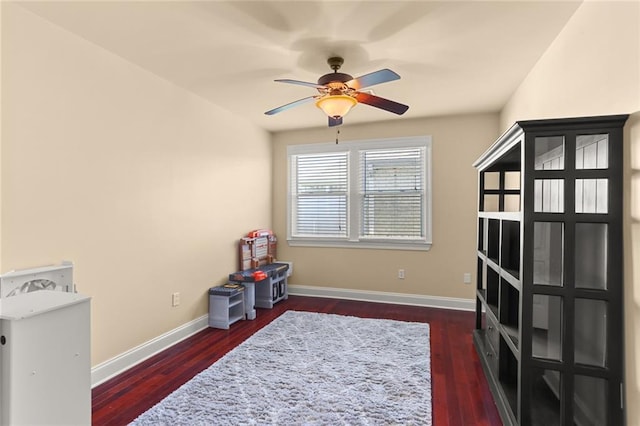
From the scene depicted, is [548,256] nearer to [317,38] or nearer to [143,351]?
[317,38]

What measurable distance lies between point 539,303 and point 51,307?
7.20 ft

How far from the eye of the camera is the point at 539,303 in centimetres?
191

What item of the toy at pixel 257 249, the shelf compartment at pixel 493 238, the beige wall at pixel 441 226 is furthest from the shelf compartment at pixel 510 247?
the toy at pixel 257 249

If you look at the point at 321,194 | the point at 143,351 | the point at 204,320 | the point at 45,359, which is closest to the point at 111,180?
the point at 143,351

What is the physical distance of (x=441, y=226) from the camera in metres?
4.38

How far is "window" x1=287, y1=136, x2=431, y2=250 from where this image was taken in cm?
450

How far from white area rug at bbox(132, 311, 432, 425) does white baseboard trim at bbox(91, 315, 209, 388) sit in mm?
650

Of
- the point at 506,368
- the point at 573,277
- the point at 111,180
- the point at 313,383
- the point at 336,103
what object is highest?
the point at 336,103

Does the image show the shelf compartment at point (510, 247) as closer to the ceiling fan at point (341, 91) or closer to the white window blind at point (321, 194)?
the ceiling fan at point (341, 91)

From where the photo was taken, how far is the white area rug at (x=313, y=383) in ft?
6.79

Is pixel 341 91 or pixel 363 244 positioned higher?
pixel 341 91

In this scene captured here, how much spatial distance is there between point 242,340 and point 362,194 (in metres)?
2.50

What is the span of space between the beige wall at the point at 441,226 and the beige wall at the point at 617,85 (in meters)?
1.91

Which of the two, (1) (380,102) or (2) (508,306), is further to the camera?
(1) (380,102)
